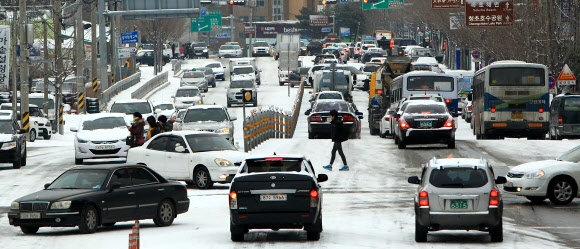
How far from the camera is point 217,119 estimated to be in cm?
3281

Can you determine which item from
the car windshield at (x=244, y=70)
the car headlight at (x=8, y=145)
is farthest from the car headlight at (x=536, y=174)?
the car windshield at (x=244, y=70)

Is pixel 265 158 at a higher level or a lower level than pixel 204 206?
higher

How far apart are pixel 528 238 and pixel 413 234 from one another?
5.78 feet

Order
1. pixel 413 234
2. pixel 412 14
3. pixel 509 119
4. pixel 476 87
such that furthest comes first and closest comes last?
pixel 412 14 < pixel 476 87 < pixel 509 119 < pixel 413 234

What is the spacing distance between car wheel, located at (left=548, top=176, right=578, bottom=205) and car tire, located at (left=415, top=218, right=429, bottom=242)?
5735mm

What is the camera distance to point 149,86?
75875mm

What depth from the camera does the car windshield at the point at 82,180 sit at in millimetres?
16406

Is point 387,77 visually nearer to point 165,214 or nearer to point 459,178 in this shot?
point 165,214

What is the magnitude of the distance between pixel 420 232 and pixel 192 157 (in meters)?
9.30

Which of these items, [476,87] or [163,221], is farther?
[476,87]

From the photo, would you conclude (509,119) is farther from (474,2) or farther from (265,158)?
(265,158)

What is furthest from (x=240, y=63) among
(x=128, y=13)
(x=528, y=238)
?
A: (x=528, y=238)

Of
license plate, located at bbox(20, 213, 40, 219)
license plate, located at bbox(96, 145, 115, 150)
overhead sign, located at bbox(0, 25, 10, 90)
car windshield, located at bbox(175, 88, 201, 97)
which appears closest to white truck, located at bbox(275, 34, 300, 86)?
car windshield, located at bbox(175, 88, 201, 97)

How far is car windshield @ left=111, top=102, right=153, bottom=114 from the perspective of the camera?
1499 inches
